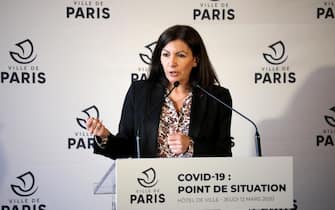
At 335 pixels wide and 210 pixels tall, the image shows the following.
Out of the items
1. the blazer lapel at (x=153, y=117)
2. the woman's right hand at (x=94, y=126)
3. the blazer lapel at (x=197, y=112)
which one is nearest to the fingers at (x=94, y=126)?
the woman's right hand at (x=94, y=126)

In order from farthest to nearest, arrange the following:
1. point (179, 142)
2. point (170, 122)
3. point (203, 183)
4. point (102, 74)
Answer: point (102, 74), point (170, 122), point (179, 142), point (203, 183)

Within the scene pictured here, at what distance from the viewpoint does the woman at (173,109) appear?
225 centimetres

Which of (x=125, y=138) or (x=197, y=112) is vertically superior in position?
(x=197, y=112)

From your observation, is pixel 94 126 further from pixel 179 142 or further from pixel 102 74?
pixel 102 74

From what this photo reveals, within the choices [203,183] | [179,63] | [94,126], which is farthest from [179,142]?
[179,63]

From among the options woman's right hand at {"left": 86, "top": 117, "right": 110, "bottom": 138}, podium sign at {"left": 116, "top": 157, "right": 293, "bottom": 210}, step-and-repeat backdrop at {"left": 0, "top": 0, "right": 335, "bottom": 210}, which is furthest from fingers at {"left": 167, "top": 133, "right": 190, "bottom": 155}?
step-and-repeat backdrop at {"left": 0, "top": 0, "right": 335, "bottom": 210}

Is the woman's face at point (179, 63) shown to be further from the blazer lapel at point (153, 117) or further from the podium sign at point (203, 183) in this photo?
the podium sign at point (203, 183)

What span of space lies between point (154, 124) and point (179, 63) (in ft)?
1.18

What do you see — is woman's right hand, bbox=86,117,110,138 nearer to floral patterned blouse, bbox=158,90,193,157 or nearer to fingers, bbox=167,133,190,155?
fingers, bbox=167,133,190,155

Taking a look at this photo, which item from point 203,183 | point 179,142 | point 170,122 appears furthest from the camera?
point 170,122

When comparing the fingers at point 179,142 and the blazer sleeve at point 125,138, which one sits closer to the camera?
the fingers at point 179,142

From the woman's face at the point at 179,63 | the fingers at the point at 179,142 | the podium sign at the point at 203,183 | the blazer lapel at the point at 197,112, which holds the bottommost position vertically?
the podium sign at the point at 203,183

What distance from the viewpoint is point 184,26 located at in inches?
100

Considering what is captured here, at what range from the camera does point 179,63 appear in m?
2.34
